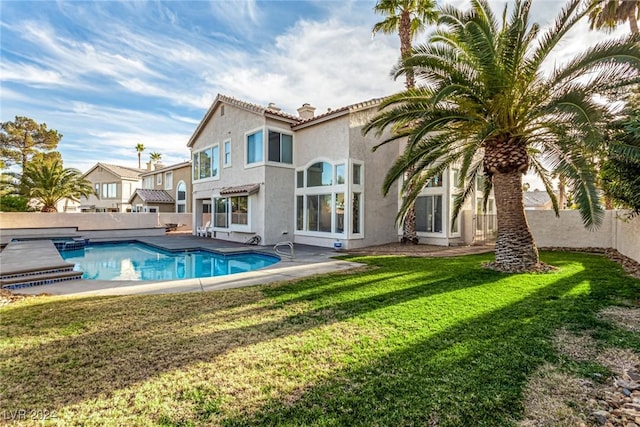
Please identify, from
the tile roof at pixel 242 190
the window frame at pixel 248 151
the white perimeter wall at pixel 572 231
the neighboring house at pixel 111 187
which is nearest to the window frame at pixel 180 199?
the neighboring house at pixel 111 187

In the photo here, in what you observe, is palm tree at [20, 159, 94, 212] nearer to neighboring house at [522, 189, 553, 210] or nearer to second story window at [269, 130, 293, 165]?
second story window at [269, 130, 293, 165]

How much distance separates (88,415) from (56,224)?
30.3 meters

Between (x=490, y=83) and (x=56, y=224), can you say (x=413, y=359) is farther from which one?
(x=56, y=224)

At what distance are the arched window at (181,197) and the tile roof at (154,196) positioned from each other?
1.05 metres

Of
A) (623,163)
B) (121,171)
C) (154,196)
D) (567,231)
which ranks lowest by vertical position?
(567,231)

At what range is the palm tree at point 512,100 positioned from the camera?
879 centimetres

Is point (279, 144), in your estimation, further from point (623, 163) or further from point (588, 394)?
point (588, 394)

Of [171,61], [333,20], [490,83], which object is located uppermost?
[333,20]

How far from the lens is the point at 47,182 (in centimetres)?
2791

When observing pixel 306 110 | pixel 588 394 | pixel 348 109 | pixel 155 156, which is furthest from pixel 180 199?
pixel 155 156

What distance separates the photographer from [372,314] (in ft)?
21.8

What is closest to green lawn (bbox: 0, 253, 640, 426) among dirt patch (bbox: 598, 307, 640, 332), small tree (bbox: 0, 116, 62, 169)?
dirt patch (bbox: 598, 307, 640, 332)

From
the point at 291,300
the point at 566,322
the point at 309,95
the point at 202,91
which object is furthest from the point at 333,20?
the point at 566,322

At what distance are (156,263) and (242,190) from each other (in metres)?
6.66
